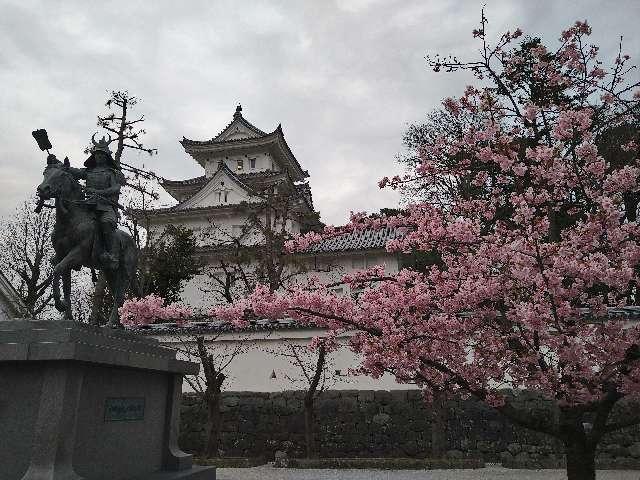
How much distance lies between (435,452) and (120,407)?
9.61 m

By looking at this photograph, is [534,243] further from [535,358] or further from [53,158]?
[53,158]

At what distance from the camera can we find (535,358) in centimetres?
549

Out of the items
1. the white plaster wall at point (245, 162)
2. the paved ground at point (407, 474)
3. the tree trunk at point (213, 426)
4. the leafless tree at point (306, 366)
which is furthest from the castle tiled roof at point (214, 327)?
the white plaster wall at point (245, 162)

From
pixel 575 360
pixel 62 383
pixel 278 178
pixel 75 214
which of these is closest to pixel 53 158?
pixel 75 214

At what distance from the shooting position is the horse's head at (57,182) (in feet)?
19.9

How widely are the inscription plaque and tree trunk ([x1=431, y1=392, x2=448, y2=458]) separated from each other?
8.62 metres

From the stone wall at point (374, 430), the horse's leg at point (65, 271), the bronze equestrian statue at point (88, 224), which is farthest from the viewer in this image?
the stone wall at point (374, 430)

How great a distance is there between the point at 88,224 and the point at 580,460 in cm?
683

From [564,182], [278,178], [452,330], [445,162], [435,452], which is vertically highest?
[278,178]

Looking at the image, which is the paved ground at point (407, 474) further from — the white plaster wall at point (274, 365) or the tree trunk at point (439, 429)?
the white plaster wall at point (274, 365)

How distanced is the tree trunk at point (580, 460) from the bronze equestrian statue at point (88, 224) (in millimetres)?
6162

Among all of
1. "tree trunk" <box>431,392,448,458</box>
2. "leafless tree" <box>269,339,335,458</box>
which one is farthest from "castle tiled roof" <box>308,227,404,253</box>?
"tree trunk" <box>431,392,448,458</box>

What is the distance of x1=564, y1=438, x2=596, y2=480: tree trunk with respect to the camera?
5715mm

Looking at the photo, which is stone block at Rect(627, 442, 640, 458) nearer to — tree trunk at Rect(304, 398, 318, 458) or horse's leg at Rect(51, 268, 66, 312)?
tree trunk at Rect(304, 398, 318, 458)
